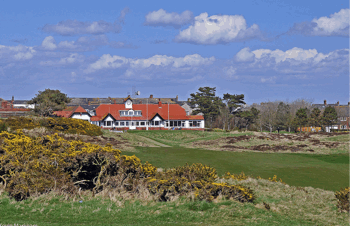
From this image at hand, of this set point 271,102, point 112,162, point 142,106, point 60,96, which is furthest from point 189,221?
point 271,102

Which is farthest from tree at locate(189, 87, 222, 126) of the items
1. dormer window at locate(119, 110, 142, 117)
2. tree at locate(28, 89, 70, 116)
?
tree at locate(28, 89, 70, 116)

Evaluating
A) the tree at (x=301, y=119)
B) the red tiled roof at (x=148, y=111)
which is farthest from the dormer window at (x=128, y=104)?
the tree at (x=301, y=119)

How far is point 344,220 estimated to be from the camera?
11148 millimetres

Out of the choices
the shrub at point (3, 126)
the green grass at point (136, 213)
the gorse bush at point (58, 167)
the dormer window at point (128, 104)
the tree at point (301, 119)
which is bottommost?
the green grass at point (136, 213)

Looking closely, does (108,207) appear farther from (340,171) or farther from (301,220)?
(340,171)

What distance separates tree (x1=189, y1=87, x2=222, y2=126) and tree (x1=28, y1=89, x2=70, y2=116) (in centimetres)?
3732

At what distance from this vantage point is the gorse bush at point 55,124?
29.6 m

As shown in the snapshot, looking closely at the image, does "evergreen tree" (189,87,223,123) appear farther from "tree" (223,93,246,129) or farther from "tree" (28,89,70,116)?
"tree" (28,89,70,116)

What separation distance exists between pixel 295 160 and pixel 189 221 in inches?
860

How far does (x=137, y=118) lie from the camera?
75875mm

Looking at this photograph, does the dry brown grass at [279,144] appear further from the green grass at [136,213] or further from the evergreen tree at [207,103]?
the evergreen tree at [207,103]

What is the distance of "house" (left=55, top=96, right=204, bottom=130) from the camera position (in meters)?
74.8

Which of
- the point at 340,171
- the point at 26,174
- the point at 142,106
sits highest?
the point at 142,106

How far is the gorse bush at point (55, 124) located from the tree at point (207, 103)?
5741cm
